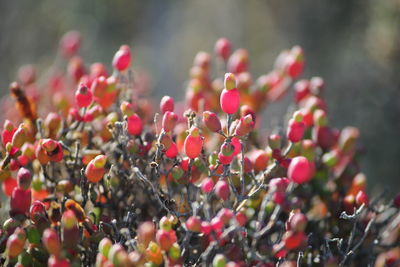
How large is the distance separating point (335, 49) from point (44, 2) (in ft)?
10.4

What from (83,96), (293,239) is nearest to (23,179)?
(83,96)

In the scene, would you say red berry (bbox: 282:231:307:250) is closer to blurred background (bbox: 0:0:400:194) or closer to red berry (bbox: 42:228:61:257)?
red berry (bbox: 42:228:61:257)

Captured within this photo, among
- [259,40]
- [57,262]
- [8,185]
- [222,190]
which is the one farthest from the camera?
[259,40]

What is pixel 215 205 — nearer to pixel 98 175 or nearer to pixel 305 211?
pixel 305 211

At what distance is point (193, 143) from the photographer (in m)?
1.07

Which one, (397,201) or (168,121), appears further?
(397,201)

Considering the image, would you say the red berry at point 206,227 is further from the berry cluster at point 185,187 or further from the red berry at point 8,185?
the red berry at point 8,185

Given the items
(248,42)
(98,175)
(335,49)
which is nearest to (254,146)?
(98,175)

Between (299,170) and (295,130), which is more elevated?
(295,130)

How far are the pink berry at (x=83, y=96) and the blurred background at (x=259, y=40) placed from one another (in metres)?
1.66

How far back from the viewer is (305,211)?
1.40 meters

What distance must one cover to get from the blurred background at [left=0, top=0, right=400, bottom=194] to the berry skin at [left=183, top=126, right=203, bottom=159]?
1692 mm

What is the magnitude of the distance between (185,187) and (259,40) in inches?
237

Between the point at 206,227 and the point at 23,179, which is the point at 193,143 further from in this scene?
the point at 23,179
